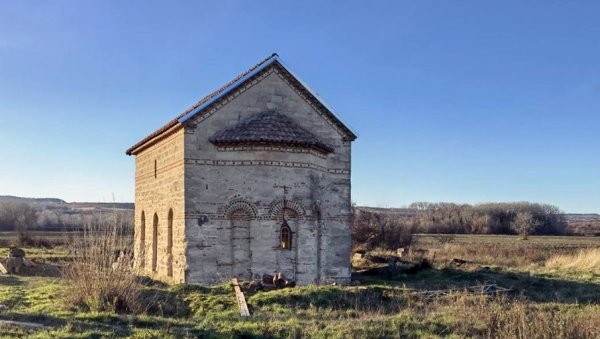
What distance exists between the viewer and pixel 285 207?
17406 millimetres

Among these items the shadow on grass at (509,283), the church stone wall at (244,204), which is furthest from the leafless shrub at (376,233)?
A: the church stone wall at (244,204)

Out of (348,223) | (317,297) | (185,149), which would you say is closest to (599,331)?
(317,297)

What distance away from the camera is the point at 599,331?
962cm

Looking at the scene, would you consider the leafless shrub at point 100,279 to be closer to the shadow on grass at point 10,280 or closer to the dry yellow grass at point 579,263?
the shadow on grass at point 10,280

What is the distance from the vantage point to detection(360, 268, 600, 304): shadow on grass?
15531 mm

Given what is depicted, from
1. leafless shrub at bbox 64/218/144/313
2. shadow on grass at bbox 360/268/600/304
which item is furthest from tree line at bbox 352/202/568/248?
leafless shrub at bbox 64/218/144/313

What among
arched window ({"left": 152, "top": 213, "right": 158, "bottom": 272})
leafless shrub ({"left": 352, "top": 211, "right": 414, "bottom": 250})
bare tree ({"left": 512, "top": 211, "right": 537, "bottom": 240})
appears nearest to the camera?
arched window ({"left": 152, "top": 213, "right": 158, "bottom": 272})

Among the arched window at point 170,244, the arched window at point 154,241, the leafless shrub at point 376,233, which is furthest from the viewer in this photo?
the leafless shrub at point 376,233

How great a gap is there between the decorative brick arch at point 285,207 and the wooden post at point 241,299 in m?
Answer: 2.45

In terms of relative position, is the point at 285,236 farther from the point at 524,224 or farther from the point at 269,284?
the point at 524,224

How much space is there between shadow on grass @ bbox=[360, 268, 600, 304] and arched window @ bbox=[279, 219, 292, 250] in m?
3.37

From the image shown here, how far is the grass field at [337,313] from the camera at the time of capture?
9.70 m

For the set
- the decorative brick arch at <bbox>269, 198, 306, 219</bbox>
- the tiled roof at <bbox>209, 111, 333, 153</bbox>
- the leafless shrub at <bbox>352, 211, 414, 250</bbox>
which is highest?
the tiled roof at <bbox>209, 111, 333, 153</bbox>

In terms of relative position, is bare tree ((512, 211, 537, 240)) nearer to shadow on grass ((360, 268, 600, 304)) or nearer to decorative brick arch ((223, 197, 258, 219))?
shadow on grass ((360, 268, 600, 304))
